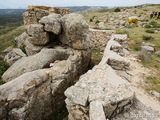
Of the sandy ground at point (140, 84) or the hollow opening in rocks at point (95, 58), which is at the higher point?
the sandy ground at point (140, 84)

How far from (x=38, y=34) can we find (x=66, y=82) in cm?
446

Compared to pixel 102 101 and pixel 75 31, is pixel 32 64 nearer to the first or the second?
pixel 75 31

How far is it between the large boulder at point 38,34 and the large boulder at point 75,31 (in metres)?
1.56

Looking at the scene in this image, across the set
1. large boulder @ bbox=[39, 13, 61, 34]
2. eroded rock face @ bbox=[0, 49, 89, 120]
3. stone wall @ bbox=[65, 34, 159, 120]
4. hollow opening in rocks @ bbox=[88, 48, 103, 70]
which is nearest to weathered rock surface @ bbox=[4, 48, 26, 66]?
large boulder @ bbox=[39, 13, 61, 34]

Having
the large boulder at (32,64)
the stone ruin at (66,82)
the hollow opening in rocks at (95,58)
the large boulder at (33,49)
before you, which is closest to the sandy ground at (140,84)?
the stone ruin at (66,82)

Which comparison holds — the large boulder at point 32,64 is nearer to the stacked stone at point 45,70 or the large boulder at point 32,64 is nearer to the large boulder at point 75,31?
the stacked stone at point 45,70

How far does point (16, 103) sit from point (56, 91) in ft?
6.79

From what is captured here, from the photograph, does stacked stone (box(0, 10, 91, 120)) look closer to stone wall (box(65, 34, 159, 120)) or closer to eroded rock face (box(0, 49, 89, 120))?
eroded rock face (box(0, 49, 89, 120))

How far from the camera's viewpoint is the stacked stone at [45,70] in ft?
16.4

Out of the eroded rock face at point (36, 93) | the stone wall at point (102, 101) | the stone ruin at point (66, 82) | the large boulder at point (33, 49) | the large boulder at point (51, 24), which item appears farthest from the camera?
the large boulder at point (33, 49)

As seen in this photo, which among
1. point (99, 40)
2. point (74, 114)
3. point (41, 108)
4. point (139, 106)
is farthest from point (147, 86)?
point (99, 40)

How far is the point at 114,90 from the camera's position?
3971 millimetres

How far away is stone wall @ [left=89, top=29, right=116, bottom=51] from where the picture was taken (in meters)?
13.1

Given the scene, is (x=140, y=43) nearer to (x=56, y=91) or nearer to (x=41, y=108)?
(x=56, y=91)
